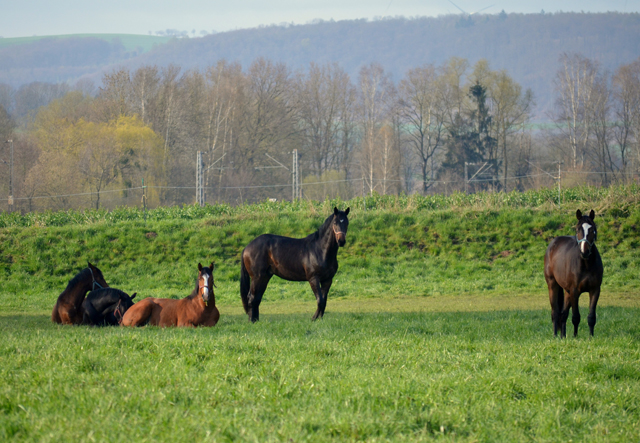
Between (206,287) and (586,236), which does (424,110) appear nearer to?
(586,236)

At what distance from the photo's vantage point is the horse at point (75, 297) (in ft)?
33.4

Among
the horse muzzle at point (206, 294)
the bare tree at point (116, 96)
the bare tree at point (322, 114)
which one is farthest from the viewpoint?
the bare tree at point (322, 114)

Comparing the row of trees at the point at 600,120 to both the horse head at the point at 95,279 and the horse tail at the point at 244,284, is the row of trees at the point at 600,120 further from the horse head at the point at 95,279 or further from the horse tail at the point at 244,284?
the horse head at the point at 95,279

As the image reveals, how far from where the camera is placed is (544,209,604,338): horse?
831cm

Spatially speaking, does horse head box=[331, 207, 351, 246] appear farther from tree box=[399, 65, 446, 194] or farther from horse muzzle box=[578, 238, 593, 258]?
tree box=[399, 65, 446, 194]

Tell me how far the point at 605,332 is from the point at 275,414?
651cm

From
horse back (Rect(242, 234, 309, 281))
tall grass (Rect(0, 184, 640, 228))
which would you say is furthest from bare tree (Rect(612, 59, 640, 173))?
horse back (Rect(242, 234, 309, 281))

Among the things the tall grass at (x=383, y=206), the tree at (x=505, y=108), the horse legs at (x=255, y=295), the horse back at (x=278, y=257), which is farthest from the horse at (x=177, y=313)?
the tree at (x=505, y=108)

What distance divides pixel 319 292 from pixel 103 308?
4055mm

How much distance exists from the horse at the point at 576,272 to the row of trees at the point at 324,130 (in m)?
48.2

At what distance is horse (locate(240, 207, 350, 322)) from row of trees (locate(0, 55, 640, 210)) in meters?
44.9

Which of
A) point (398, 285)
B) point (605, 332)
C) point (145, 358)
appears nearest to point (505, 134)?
point (398, 285)

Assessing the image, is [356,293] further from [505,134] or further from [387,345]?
[505,134]

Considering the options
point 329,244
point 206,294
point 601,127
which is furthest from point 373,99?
point 206,294
